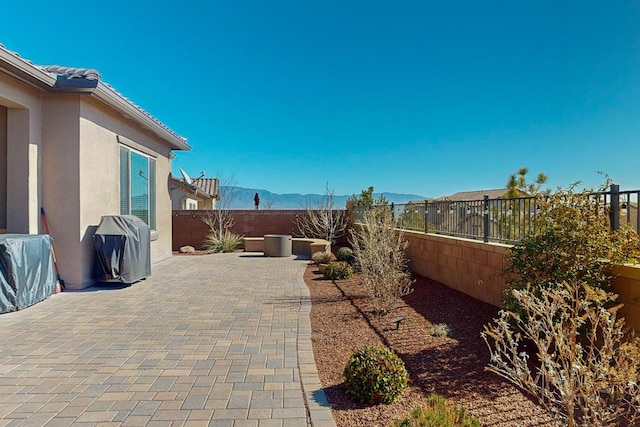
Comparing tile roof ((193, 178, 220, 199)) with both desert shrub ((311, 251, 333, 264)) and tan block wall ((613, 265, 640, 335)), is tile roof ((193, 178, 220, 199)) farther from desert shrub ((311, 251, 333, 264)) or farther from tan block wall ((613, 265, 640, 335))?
tan block wall ((613, 265, 640, 335))

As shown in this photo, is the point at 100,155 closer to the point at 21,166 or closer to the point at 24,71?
the point at 21,166

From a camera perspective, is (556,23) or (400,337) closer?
(400,337)

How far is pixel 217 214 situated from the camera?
606 inches

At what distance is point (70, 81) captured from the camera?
661cm

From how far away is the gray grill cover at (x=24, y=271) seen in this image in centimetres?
548

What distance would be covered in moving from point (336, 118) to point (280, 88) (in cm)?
469

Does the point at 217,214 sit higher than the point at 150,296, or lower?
higher

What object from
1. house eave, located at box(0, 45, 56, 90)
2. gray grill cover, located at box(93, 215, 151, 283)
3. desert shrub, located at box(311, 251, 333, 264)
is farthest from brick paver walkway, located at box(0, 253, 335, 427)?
desert shrub, located at box(311, 251, 333, 264)

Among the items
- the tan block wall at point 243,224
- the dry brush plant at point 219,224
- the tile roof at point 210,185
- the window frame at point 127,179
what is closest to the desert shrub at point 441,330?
the window frame at point 127,179

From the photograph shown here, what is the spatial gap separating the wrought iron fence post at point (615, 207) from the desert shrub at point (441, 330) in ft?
7.11

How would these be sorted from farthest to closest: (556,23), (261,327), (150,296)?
(556,23)
(150,296)
(261,327)

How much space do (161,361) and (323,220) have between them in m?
11.0

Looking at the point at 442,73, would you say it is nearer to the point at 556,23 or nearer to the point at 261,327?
the point at 556,23

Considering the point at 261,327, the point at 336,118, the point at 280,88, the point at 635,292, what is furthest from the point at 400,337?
the point at 336,118
